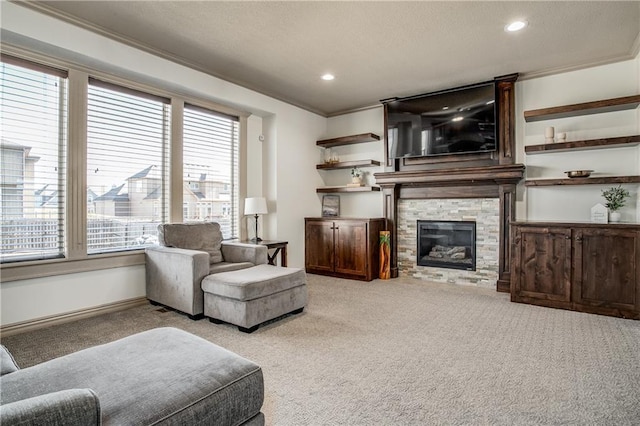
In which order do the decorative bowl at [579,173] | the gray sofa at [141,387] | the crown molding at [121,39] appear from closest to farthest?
the gray sofa at [141,387] → the crown molding at [121,39] → the decorative bowl at [579,173]

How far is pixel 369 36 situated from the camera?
3305 millimetres

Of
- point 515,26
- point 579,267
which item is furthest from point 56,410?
point 579,267

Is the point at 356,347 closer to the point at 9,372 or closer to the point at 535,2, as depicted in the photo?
the point at 9,372

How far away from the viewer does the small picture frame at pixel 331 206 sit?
5883 mm

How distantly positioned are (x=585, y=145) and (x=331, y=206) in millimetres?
3527

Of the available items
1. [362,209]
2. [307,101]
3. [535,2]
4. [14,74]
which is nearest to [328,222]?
[362,209]

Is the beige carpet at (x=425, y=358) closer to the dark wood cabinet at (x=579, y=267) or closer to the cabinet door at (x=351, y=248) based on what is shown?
the dark wood cabinet at (x=579, y=267)

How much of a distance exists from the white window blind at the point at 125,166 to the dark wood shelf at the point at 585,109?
14.1ft

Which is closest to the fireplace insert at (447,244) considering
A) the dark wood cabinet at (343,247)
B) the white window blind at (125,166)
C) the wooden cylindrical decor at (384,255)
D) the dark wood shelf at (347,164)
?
the wooden cylindrical decor at (384,255)

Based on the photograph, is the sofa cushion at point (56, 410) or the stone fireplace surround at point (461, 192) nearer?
the sofa cushion at point (56, 410)

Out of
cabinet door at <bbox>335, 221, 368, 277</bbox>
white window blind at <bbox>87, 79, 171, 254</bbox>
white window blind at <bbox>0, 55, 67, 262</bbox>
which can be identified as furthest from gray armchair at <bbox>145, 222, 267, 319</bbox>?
cabinet door at <bbox>335, 221, 368, 277</bbox>

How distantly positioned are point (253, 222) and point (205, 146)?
1.25 metres

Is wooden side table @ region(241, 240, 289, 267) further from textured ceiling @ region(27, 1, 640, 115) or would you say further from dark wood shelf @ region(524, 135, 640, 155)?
dark wood shelf @ region(524, 135, 640, 155)

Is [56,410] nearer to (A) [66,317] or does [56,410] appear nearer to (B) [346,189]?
(A) [66,317]
